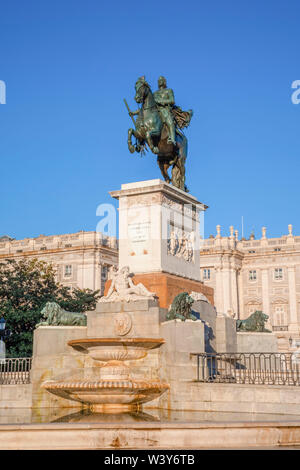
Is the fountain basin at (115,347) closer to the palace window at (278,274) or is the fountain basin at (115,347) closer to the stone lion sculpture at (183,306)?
the stone lion sculpture at (183,306)

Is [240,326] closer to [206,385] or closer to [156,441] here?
[206,385]

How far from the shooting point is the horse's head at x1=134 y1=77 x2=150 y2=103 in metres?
18.5

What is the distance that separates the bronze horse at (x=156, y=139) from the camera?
18.6 meters

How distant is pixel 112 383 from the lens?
44.5 ft

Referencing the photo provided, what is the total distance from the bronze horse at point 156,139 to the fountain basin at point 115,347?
6.13 m

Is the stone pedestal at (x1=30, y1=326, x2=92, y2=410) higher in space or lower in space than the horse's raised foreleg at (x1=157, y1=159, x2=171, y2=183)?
lower

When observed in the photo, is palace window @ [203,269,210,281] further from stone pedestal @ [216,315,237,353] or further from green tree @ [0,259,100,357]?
stone pedestal @ [216,315,237,353]

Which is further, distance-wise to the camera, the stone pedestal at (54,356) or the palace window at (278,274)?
the palace window at (278,274)

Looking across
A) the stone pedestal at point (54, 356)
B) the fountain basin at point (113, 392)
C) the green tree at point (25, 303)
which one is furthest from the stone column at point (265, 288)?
the fountain basin at point (113, 392)

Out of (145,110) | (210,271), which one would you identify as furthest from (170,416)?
(210,271)

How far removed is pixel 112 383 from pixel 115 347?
199 centimetres

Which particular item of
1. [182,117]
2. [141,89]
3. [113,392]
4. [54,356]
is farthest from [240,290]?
[113,392]

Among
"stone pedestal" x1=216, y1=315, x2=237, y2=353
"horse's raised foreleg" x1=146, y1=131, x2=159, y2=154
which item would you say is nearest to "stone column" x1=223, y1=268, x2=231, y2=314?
"stone pedestal" x1=216, y1=315, x2=237, y2=353
